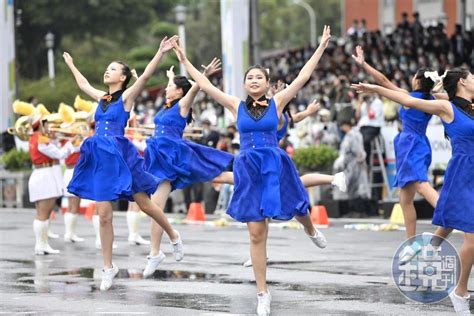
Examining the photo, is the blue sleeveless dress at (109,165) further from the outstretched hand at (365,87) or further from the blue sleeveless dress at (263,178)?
the outstretched hand at (365,87)

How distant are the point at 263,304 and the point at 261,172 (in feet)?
3.47

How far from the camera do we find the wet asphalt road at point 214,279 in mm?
10454

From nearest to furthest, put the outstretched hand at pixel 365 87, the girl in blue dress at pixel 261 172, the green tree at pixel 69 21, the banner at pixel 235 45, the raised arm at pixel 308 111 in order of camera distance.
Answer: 1. the outstretched hand at pixel 365 87
2. the girl in blue dress at pixel 261 172
3. the raised arm at pixel 308 111
4. the banner at pixel 235 45
5. the green tree at pixel 69 21

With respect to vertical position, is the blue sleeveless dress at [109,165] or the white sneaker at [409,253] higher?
the blue sleeveless dress at [109,165]

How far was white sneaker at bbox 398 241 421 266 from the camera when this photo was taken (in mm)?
12925

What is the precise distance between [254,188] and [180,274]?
2914mm

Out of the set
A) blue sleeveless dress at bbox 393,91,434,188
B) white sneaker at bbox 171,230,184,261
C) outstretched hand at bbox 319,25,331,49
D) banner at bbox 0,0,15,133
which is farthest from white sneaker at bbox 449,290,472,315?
banner at bbox 0,0,15,133

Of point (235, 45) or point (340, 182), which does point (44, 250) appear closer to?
point (340, 182)

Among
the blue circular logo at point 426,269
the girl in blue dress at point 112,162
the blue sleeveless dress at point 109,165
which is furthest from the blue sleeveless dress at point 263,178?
the blue sleeveless dress at point 109,165

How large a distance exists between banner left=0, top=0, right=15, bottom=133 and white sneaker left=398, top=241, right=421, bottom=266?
18288mm

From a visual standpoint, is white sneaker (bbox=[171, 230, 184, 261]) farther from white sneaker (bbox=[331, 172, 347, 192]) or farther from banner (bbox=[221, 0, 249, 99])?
banner (bbox=[221, 0, 249, 99])

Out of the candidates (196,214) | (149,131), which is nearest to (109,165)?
(149,131)

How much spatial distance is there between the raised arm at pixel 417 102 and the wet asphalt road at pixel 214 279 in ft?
5.01

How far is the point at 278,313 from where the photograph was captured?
10117 mm
